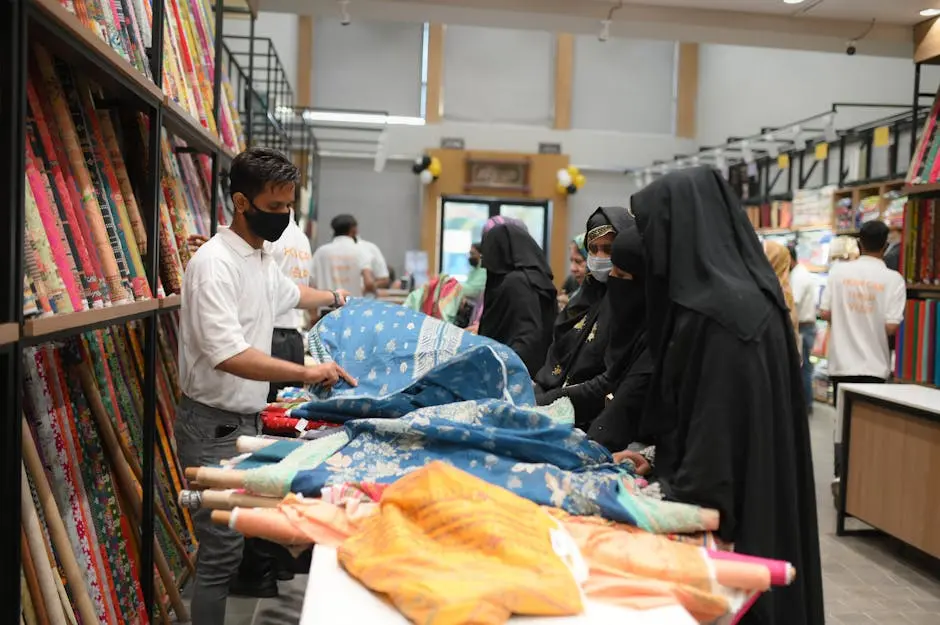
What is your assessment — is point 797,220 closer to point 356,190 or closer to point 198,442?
point 356,190

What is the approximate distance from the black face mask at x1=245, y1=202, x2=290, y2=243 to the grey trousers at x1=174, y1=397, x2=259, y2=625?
56 cm

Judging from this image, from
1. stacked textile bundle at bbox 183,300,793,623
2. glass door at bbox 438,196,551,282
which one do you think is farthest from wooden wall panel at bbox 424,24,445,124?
stacked textile bundle at bbox 183,300,793,623

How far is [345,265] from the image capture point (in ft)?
23.0

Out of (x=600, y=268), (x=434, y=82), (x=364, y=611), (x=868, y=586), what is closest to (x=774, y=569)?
(x=364, y=611)

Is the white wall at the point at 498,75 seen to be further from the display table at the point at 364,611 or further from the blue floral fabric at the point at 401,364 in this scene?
the display table at the point at 364,611

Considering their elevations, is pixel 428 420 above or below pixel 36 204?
below

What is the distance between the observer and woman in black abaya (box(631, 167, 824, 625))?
1.68 metres

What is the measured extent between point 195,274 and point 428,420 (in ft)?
2.99

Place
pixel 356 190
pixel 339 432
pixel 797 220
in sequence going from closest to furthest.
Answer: pixel 339 432 < pixel 797 220 < pixel 356 190

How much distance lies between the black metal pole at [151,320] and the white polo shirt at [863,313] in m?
4.47

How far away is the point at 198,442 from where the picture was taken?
7.99 feet

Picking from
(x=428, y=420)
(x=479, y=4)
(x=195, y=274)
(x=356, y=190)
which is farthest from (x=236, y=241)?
(x=356, y=190)

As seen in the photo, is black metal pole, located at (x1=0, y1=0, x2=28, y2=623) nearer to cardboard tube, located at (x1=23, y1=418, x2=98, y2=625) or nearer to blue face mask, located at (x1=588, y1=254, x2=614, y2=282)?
cardboard tube, located at (x1=23, y1=418, x2=98, y2=625)

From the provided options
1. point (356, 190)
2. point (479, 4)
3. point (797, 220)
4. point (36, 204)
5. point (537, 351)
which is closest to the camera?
point (36, 204)
